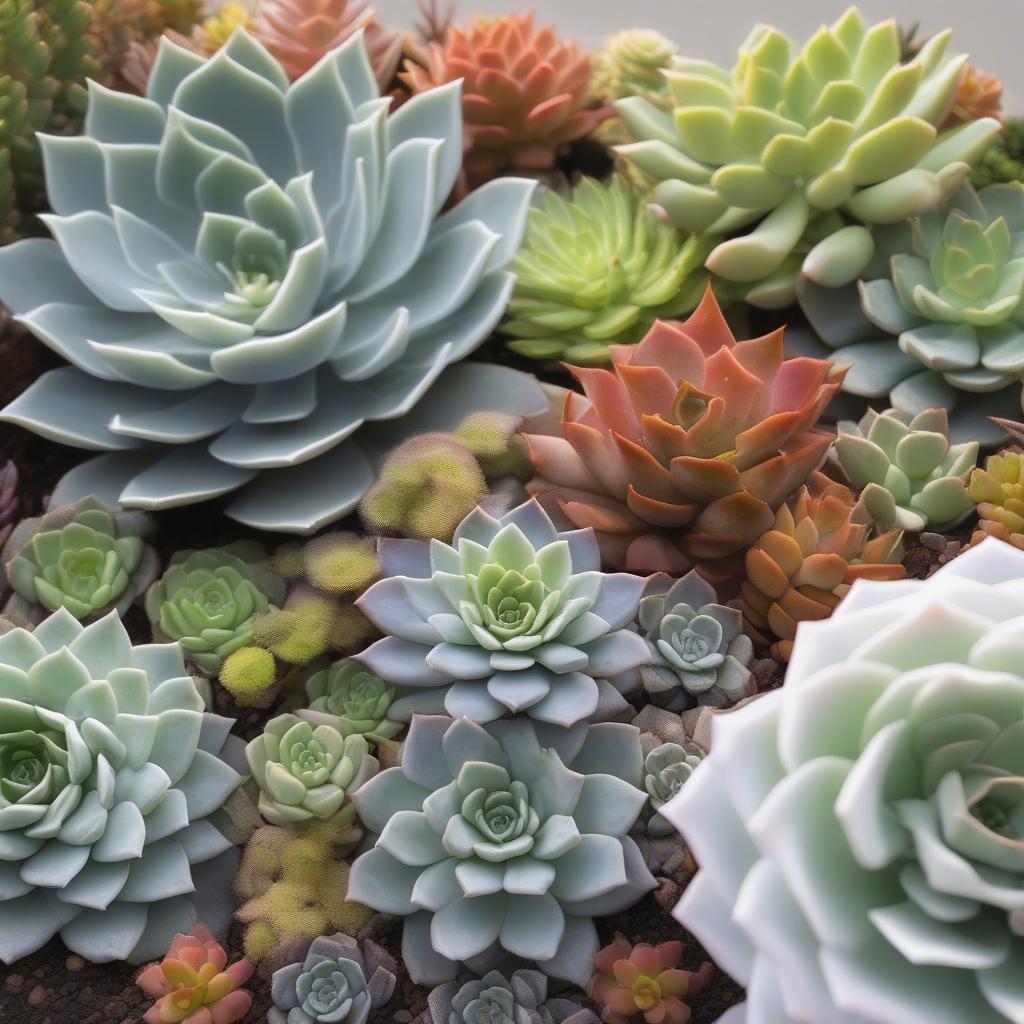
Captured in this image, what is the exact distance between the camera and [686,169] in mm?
1062

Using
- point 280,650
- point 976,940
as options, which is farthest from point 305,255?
point 976,940

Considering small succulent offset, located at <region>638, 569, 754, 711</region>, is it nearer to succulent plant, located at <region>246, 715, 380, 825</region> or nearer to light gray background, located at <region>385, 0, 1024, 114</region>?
succulent plant, located at <region>246, 715, 380, 825</region>

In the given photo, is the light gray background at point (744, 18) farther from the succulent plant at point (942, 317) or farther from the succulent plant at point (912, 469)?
the succulent plant at point (912, 469)

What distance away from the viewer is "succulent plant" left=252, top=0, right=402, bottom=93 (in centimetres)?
118

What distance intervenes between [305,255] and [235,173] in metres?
0.20

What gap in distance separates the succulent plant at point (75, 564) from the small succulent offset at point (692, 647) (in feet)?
1.42

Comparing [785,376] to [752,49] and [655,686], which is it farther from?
[752,49]

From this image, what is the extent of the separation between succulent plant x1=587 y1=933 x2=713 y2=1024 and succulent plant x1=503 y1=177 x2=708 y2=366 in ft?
1.82

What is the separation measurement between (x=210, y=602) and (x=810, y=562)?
0.47 metres

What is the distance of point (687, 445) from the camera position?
32.9 inches

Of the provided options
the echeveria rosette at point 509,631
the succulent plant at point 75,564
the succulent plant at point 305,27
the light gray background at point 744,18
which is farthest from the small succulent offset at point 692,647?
the light gray background at point 744,18

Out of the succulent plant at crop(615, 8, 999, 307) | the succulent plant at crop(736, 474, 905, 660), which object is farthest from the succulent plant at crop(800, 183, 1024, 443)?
the succulent plant at crop(736, 474, 905, 660)

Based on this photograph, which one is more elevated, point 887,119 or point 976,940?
point 887,119

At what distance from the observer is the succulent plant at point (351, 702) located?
32.4 inches
